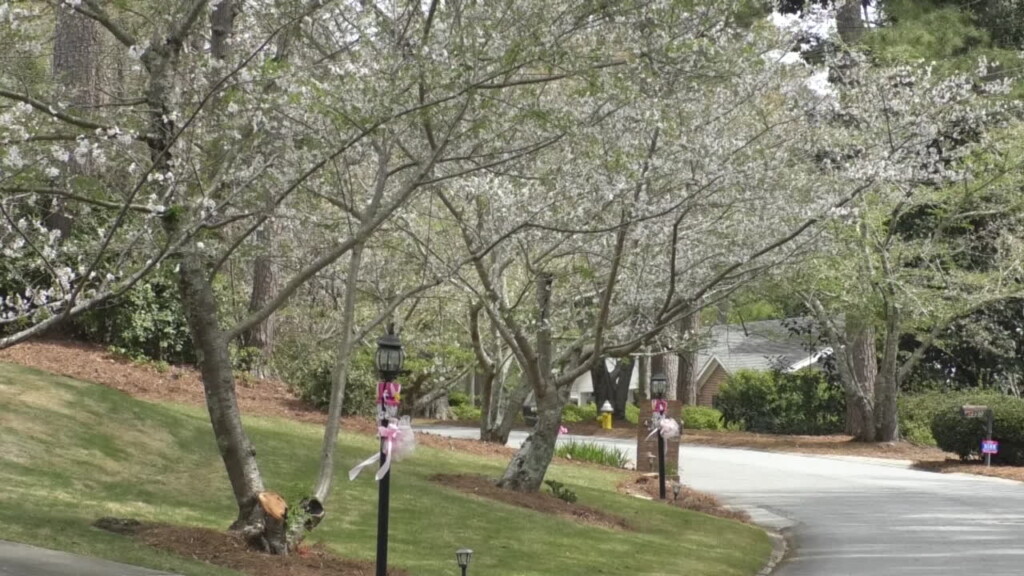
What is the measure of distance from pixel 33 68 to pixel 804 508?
13385 millimetres

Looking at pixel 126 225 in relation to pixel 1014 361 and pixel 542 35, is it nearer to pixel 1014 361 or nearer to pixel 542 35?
pixel 542 35

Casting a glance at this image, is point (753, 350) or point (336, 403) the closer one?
point (336, 403)

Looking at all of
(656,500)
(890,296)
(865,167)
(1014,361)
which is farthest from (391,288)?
(1014,361)

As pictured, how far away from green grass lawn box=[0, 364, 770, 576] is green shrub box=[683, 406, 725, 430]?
2349 centimetres

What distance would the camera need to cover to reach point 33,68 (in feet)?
35.8

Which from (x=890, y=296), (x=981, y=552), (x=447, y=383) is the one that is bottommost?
(x=981, y=552)

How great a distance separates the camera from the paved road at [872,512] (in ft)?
43.4

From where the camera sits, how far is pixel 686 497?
19.2 metres

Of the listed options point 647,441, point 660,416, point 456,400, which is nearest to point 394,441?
point 660,416

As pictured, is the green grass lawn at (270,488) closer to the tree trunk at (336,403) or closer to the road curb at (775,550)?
the road curb at (775,550)

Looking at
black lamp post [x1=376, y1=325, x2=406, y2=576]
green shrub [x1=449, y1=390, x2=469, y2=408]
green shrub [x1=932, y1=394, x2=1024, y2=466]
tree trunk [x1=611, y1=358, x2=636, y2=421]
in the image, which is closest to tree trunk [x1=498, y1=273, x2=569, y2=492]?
black lamp post [x1=376, y1=325, x2=406, y2=576]

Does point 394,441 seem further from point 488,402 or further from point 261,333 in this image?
point 261,333

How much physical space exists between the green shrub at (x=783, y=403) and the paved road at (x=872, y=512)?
8.28 m

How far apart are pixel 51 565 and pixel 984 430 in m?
22.6
